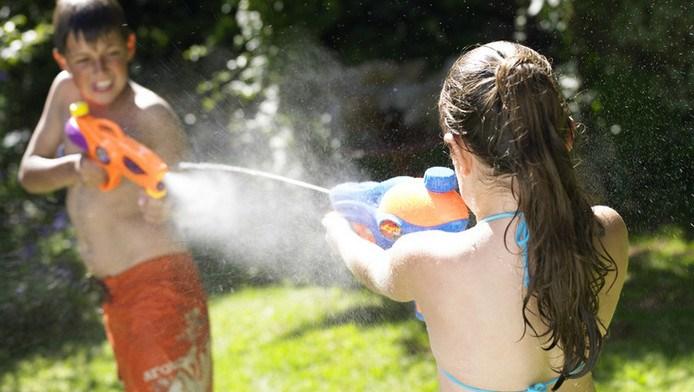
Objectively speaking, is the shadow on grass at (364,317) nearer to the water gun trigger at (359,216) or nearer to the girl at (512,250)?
the water gun trigger at (359,216)

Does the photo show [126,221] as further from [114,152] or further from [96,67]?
Answer: [96,67]

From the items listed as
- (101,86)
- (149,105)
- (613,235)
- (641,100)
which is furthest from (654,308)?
(101,86)

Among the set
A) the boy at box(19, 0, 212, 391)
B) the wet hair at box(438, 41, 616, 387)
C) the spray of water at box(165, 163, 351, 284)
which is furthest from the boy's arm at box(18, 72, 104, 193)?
the wet hair at box(438, 41, 616, 387)

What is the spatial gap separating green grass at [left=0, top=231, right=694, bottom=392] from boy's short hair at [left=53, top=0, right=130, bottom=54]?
82 centimetres

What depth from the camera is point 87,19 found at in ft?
6.42

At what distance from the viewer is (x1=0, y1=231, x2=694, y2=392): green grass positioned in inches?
92.0

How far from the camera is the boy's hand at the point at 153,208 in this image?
1.87m

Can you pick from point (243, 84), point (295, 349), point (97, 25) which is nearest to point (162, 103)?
point (97, 25)

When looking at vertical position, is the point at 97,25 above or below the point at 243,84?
above

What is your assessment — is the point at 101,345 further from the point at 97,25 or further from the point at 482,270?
the point at 482,270

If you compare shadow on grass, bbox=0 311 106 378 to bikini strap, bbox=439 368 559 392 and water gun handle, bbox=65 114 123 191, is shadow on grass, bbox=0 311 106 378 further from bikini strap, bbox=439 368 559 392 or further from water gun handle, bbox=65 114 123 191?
bikini strap, bbox=439 368 559 392

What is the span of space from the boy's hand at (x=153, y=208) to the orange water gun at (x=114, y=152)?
1.6 inches

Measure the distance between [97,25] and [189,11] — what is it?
2.39 feet

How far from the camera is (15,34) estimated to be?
2.73 metres
